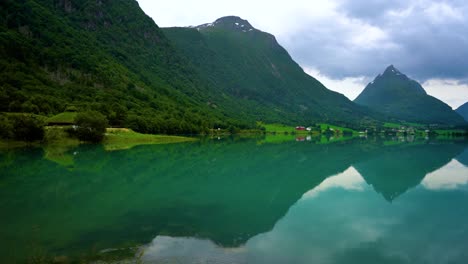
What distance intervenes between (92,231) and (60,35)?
202 m

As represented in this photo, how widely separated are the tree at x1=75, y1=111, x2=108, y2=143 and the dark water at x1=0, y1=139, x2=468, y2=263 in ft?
155

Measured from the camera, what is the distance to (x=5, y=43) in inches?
5487

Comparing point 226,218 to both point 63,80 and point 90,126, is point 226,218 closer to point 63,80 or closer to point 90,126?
point 90,126

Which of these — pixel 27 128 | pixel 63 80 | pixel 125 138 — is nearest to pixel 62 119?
pixel 27 128

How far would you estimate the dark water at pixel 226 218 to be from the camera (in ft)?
45.8

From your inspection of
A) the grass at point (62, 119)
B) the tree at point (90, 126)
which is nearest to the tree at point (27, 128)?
the tree at point (90, 126)

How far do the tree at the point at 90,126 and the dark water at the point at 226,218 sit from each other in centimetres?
4723

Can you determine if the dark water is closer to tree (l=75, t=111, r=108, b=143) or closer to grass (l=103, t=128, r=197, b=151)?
tree (l=75, t=111, r=108, b=143)

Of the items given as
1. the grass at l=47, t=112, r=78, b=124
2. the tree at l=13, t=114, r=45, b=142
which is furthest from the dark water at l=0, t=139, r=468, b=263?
the grass at l=47, t=112, r=78, b=124

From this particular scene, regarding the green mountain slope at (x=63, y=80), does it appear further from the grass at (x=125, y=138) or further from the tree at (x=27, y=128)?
the tree at (x=27, y=128)

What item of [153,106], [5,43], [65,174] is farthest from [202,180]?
[5,43]

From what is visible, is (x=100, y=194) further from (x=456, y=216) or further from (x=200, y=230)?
(x=456, y=216)

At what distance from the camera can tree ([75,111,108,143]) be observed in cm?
8362

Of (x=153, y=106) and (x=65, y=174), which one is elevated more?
(x=153, y=106)
